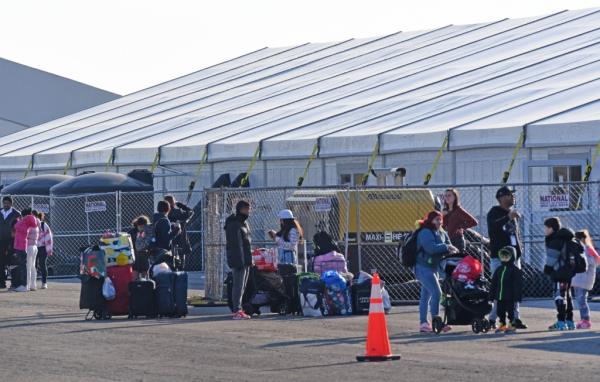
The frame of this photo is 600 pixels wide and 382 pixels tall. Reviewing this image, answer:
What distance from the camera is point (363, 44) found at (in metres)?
47.8

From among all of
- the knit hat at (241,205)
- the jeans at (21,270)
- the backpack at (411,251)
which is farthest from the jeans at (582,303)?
the jeans at (21,270)

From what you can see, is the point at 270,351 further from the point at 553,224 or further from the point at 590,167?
the point at 590,167

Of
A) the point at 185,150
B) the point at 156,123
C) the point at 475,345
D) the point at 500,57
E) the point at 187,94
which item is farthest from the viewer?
the point at 187,94

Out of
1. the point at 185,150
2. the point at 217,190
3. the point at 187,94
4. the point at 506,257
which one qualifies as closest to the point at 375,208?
the point at 217,190

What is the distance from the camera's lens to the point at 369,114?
3419 cm

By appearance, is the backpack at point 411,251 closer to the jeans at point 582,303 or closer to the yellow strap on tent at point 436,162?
the jeans at point 582,303

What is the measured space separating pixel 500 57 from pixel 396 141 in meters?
8.54

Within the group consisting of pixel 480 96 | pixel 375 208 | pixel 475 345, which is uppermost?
pixel 480 96

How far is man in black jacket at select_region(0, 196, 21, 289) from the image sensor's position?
1056 inches

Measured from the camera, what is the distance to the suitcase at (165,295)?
1930 cm

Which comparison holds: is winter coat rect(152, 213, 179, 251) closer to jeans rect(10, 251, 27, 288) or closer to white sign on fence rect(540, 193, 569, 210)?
jeans rect(10, 251, 27, 288)

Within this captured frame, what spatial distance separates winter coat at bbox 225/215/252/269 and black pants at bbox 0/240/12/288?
9.04 m

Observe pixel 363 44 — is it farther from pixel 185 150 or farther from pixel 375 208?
pixel 375 208

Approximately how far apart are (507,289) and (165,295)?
503 cm
